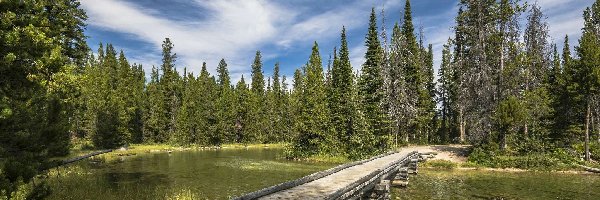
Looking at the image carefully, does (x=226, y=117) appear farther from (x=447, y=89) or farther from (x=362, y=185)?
(x=362, y=185)

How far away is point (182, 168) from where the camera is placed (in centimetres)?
3662

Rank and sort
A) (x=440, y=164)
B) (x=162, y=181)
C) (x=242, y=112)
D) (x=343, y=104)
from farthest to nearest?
(x=242, y=112), (x=343, y=104), (x=440, y=164), (x=162, y=181)

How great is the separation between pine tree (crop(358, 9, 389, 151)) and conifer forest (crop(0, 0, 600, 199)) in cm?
14

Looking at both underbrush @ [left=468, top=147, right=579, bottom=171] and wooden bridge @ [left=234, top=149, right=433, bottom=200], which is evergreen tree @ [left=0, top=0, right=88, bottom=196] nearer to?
wooden bridge @ [left=234, top=149, right=433, bottom=200]

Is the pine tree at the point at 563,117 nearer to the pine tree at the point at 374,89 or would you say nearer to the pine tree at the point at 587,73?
the pine tree at the point at 587,73

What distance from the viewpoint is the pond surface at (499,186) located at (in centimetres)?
2359

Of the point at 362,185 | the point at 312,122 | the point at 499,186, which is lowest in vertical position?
the point at 499,186

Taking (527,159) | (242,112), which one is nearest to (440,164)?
(527,159)

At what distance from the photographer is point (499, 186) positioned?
1069 inches

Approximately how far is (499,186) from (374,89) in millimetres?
23360

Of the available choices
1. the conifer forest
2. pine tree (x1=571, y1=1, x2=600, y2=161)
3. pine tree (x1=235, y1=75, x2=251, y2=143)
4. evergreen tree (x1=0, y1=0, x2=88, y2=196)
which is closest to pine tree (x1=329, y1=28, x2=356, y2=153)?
the conifer forest

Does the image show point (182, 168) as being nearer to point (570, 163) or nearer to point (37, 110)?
point (37, 110)

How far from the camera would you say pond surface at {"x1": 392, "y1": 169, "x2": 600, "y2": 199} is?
2359cm

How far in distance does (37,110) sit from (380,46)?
1641 inches
